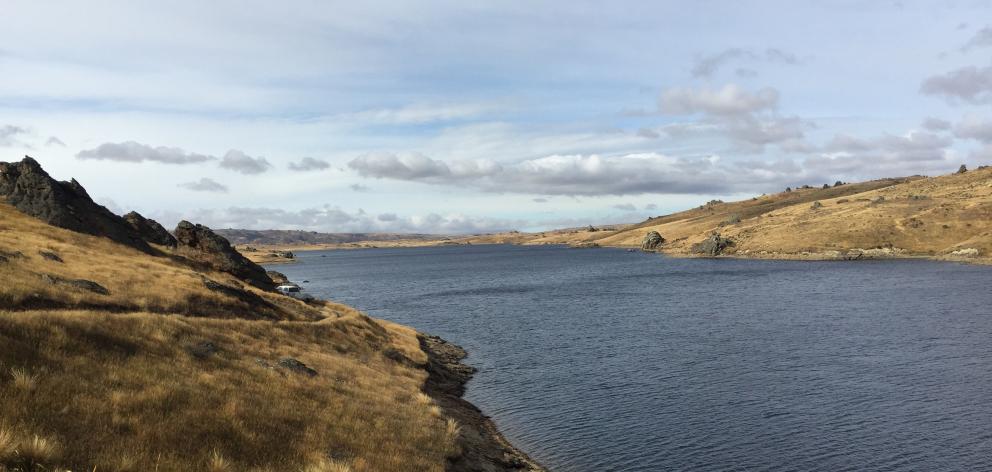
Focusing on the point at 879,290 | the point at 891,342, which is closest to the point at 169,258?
the point at 891,342

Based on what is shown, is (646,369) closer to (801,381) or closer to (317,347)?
(801,381)

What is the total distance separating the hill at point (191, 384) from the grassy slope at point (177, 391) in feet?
0.25

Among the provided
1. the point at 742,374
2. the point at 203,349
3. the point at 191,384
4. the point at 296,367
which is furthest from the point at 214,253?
the point at 742,374

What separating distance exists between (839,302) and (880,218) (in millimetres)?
112184

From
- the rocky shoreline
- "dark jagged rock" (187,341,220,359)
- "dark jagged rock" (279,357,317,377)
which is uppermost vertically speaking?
"dark jagged rock" (187,341,220,359)

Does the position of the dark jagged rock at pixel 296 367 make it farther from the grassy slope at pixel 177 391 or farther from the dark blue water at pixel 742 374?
the dark blue water at pixel 742 374

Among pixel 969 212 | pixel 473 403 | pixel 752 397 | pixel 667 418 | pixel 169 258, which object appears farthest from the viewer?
pixel 969 212

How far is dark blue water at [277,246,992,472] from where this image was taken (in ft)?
109

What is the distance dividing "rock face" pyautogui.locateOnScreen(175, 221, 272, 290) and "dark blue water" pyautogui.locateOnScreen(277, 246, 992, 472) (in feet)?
78.7

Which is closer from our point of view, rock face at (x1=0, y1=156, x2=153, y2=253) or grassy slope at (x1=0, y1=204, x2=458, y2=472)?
grassy slope at (x1=0, y1=204, x2=458, y2=472)

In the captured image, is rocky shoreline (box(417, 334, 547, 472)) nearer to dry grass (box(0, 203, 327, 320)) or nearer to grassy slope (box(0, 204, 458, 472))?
grassy slope (box(0, 204, 458, 472))

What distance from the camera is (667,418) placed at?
38.8 m

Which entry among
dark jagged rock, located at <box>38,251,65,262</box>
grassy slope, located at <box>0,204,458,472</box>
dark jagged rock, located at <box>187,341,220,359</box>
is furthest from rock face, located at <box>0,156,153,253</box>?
dark jagged rock, located at <box>187,341,220,359</box>

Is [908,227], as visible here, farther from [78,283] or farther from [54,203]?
[54,203]
